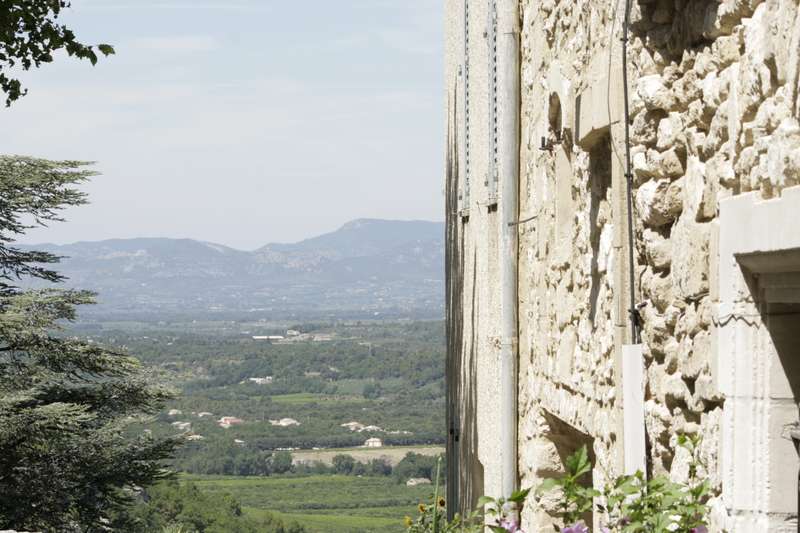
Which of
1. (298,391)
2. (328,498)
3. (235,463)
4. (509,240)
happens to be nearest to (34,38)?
(509,240)

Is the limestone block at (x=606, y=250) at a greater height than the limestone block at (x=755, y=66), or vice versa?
the limestone block at (x=755, y=66)

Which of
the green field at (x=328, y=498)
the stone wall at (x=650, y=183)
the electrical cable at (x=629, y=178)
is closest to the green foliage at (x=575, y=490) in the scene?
the stone wall at (x=650, y=183)

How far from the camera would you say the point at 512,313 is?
6.57m

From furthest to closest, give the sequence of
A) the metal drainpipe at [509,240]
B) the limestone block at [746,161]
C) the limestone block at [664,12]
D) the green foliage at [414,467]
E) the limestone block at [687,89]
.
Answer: the green foliage at [414,467] → the metal drainpipe at [509,240] → the limestone block at [664,12] → the limestone block at [687,89] → the limestone block at [746,161]

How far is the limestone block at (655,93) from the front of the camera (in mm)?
3615

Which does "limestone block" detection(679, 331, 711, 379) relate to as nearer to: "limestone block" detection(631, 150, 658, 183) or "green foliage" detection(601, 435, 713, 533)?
"green foliage" detection(601, 435, 713, 533)

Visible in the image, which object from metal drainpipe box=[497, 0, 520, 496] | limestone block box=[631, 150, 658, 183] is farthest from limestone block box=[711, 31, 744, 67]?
metal drainpipe box=[497, 0, 520, 496]

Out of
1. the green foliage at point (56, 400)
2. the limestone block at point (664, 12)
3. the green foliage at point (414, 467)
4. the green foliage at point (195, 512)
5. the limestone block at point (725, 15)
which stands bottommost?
the green foliage at point (414, 467)

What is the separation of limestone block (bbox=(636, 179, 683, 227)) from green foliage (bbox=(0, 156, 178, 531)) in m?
12.7

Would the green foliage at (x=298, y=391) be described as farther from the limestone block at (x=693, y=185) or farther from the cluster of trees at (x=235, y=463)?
the limestone block at (x=693, y=185)

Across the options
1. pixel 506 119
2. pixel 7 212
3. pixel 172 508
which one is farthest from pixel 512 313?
pixel 172 508

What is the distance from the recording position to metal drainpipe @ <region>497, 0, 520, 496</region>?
6.58 metres

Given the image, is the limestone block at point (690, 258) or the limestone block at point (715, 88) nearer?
the limestone block at point (715, 88)

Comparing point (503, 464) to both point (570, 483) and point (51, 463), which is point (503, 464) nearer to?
point (570, 483)
